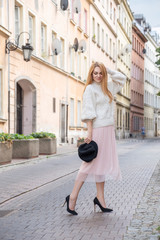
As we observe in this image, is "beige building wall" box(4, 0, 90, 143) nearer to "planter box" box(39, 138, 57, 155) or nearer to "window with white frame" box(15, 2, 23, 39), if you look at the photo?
"window with white frame" box(15, 2, 23, 39)

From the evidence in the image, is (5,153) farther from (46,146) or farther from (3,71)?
(3,71)

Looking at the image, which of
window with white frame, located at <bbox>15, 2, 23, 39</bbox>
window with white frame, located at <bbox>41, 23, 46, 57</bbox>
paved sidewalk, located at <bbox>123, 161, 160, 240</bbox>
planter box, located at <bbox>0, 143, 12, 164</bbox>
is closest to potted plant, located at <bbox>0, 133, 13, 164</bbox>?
planter box, located at <bbox>0, 143, 12, 164</bbox>

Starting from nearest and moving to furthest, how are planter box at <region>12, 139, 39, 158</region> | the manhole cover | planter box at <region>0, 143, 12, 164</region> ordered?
the manhole cover
planter box at <region>0, 143, 12, 164</region>
planter box at <region>12, 139, 39, 158</region>

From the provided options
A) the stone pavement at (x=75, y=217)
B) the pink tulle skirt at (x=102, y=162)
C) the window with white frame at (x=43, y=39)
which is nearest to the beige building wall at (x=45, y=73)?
the window with white frame at (x=43, y=39)

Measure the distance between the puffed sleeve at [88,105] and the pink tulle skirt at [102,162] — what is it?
0.20 meters

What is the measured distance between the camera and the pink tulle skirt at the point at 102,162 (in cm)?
598

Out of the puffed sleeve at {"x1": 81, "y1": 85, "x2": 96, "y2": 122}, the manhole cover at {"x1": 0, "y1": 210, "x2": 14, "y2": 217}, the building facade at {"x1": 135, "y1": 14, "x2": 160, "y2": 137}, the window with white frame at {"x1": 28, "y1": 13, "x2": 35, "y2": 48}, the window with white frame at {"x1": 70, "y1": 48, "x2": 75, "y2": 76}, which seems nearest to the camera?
the puffed sleeve at {"x1": 81, "y1": 85, "x2": 96, "y2": 122}

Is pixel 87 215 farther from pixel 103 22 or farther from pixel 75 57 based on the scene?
pixel 103 22

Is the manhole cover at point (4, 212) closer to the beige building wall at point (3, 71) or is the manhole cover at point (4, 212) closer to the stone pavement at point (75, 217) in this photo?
the stone pavement at point (75, 217)

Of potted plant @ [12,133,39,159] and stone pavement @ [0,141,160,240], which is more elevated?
potted plant @ [12,133,39,159]

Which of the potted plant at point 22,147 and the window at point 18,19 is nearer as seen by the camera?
the potted plant at point 22,147

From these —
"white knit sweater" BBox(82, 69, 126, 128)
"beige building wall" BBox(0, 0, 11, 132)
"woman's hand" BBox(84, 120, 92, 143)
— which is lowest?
"woman's hand" BBox(84, 120, 92, 143)

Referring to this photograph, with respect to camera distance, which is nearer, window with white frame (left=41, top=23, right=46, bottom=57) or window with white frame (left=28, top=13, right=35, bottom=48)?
window with white frame (left=28, top=13, right=35, bottom=48)

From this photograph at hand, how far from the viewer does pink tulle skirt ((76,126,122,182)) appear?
5.98m
